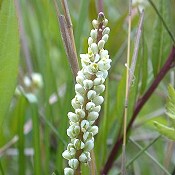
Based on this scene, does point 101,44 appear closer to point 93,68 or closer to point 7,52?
point 93,68

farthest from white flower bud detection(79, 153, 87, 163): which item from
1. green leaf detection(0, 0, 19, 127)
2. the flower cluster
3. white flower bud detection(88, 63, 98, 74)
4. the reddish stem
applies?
the reddish stem

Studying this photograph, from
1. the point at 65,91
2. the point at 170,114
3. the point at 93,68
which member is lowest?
the point at 65,91

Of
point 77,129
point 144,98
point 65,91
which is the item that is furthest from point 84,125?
point 65,91

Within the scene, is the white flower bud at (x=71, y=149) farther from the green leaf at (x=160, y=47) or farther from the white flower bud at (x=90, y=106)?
the green leaf at (x=160, y=47)

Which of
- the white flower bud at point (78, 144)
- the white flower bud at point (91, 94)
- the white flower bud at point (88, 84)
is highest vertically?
the white flower bud at point (88, 84)

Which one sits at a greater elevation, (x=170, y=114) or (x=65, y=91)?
(x=170, y=114)

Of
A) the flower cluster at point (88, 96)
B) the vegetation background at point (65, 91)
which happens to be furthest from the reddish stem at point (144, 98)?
the flower cluster at point (88, 96)

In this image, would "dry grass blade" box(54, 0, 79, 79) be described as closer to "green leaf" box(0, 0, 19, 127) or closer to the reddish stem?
"green leaf" box(0, 0, 19, 127)
